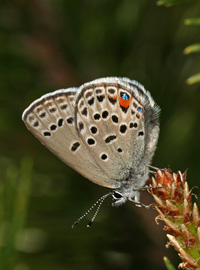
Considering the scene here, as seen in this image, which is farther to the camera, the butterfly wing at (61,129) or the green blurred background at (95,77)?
the green blurred background at (95,77)

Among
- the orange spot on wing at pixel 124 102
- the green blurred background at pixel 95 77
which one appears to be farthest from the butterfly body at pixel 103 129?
the green blurred background at pixel 95 77

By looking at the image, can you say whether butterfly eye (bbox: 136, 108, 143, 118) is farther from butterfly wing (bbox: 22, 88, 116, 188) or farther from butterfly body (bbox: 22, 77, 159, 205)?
butterfly wing (bbox: 22, 88, 116, 188)

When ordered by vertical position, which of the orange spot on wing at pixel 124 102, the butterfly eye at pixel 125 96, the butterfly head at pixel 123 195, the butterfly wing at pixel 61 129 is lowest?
the butterfly head at pixel 123 195

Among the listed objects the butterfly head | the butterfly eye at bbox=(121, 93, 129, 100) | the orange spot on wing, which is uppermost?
the butterfly eye at bbox=(121, 93, 129, 100)

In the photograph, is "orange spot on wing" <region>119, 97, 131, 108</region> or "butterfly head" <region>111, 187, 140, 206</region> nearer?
"butterfly head" <region>111, 187, 140, 206</region>

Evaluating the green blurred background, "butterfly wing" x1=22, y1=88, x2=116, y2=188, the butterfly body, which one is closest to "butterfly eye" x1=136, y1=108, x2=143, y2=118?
the butterfly body

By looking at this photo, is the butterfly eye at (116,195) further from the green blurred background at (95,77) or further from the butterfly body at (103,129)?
the green blurred background at (95,77)

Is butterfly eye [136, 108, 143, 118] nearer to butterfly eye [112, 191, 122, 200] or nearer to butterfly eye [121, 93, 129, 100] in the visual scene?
butterfly eye [121, 93, 129, 100]

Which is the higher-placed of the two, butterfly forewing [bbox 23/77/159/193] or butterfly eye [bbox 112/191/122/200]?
butterfly forewing [bbox 23/77/159/193]
